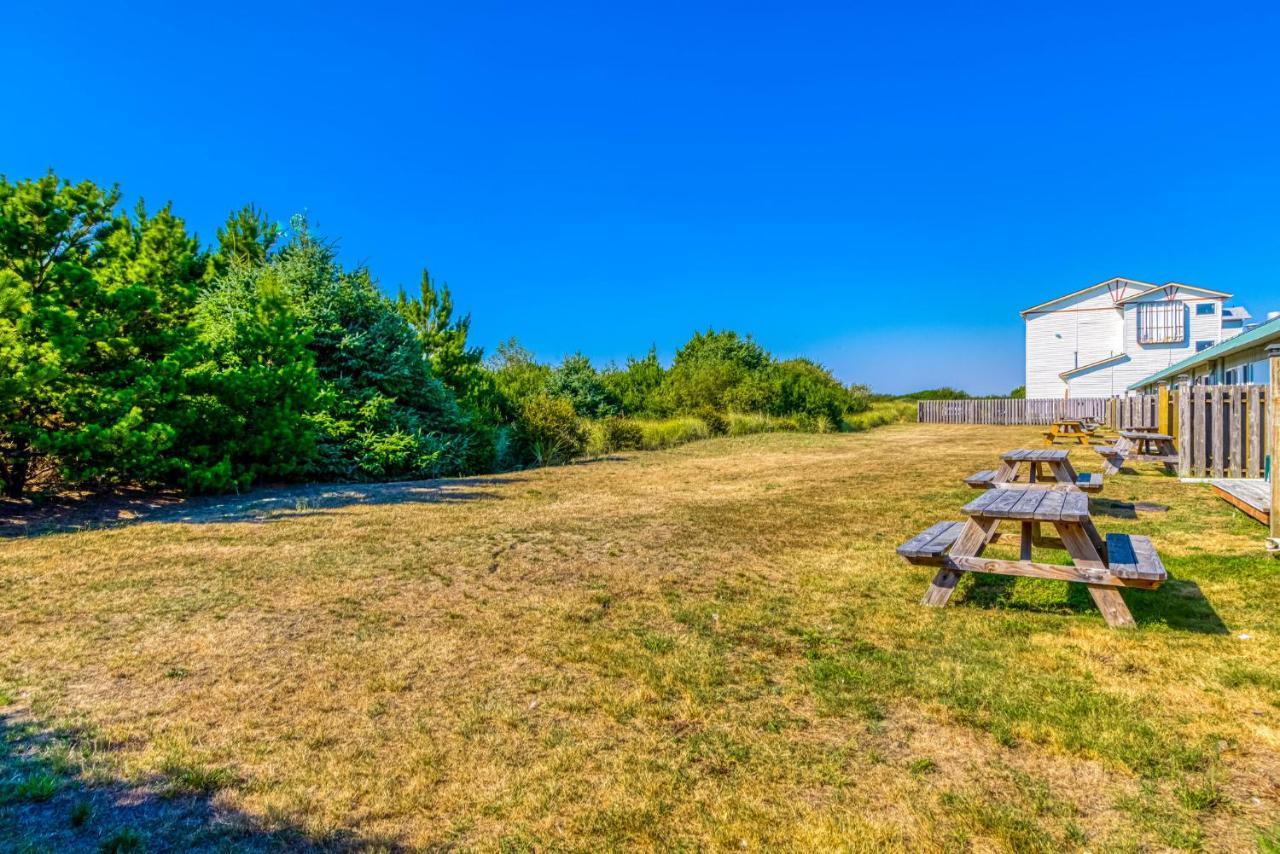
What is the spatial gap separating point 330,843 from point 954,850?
1872 mm

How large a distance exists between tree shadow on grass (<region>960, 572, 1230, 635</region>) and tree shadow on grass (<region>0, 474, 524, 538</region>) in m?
6.65

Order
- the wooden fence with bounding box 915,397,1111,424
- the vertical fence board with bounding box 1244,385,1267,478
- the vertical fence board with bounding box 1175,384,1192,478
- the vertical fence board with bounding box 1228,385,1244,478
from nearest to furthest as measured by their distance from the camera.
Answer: the vertical fence board with bounding box 1244,385,1267,478, the vertical fence board with bounding box 1228,385,1244,478, the vertical fence board with bounding box 1175,384,1192,478, the wooden fence with bounding box 915,397,1111,424

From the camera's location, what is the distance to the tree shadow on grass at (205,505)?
731 centimetres

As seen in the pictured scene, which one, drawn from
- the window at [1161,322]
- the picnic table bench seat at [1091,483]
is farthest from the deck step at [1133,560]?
the window at [1161,322]

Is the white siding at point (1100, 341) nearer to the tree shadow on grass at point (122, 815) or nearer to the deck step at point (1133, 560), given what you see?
the deck step at point (1133, 560)

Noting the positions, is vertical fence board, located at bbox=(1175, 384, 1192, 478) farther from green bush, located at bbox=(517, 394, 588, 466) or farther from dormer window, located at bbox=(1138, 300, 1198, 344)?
dormer window, located at bbox=(1138, 300, 1198, 344)

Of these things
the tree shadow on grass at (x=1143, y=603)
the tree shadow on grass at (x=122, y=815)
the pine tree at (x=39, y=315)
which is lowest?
the tree shadow on grass at (x=122, y=815)

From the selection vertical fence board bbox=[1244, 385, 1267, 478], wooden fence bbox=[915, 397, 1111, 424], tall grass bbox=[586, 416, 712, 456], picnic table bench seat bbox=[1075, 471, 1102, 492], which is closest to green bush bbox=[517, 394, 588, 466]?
tall grass bbox=[586, 416, 712, 456]

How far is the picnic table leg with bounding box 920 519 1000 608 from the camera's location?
426 cm

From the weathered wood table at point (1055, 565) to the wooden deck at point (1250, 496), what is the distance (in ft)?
8.28

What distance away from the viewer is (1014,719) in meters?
2.75

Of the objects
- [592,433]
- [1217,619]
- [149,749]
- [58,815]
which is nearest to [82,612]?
[149,749]

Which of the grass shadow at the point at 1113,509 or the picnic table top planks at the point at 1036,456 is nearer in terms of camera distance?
the grass shadow at the point at 1113,509

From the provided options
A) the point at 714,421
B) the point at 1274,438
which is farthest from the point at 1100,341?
the point at 1274,438
